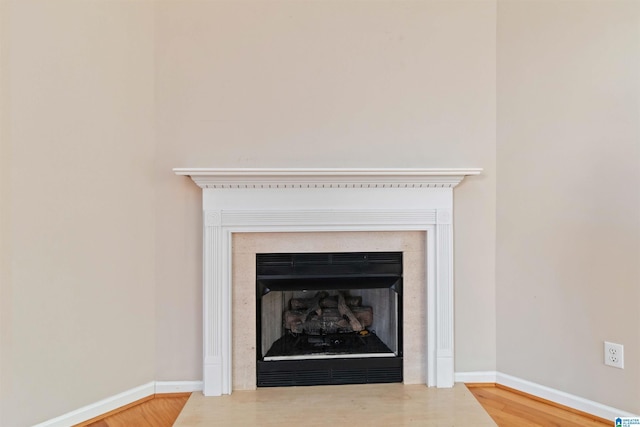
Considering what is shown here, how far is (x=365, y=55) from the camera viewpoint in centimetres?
214

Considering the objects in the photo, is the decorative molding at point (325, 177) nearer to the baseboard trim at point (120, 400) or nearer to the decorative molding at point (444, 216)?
Result: the decorative molding at point (444, 216)

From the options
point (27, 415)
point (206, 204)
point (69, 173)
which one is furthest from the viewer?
point (206, 204)

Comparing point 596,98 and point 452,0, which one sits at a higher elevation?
point 452,0

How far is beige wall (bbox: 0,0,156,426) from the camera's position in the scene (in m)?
1.63

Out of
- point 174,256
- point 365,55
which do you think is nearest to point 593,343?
point 365,55

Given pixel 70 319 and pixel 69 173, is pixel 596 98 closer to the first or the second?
pixel 69 173

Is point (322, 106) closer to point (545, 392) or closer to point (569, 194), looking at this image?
point (569, 194)

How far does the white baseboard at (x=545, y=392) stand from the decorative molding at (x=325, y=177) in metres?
1.21

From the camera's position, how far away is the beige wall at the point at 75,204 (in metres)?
1.63

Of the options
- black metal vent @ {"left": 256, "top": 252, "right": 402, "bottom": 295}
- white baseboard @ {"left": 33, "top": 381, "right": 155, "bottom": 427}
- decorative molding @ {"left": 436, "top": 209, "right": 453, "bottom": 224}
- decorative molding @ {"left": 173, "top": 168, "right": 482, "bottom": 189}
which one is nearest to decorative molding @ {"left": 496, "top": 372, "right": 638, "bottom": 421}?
black metal vent @ {"left": 256, "top": 252, "right": 402, "bottom": 295}

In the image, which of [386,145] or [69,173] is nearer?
[69,173]

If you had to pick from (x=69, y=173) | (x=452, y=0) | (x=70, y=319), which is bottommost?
(x=70, y=319)

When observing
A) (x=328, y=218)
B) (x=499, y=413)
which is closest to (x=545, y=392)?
(x=499, y=413)

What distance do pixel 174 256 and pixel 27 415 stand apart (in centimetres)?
98
